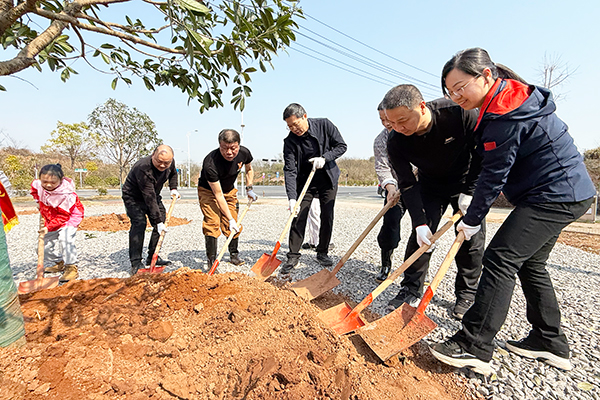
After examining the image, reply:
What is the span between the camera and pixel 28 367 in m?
1.41

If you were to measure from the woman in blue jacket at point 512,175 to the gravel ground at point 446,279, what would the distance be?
0.29m

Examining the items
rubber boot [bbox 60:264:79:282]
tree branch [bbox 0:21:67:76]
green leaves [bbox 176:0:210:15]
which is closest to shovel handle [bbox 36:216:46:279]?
rubber boot [bbox 60:264:79:282]

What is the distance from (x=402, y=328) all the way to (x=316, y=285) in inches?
41.6

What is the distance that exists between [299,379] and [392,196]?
2014mm

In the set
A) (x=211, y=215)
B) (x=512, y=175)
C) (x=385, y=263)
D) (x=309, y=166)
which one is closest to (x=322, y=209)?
(x=309, y=166)

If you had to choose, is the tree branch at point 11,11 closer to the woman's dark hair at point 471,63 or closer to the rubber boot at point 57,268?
the woman's dark hair at point 471,63

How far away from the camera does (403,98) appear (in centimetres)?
205

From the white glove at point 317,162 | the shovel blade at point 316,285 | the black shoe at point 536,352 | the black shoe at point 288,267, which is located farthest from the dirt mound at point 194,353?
the white glove at point 317,162

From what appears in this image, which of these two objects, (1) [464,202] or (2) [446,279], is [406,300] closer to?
(1) [464,202]

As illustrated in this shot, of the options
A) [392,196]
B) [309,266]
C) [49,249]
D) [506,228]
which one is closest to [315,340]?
[506,228]

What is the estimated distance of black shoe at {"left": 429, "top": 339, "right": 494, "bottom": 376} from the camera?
1.81 meters

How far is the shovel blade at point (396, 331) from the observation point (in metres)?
1.93

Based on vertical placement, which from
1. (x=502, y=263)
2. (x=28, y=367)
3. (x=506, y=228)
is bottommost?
(x=28, y=367)

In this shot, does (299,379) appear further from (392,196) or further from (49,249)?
(49,249)
